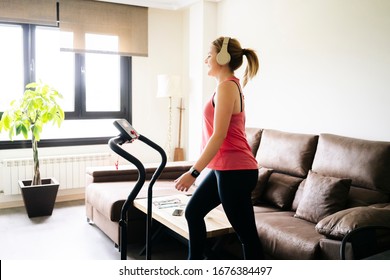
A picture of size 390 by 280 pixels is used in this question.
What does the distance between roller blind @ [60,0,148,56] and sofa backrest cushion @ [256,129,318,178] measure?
6.95ft

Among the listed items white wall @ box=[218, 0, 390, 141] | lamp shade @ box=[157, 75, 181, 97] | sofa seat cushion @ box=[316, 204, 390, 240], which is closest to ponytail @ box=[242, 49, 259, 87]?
sofa seat cushion @ box=[316, 204, 390, 240]

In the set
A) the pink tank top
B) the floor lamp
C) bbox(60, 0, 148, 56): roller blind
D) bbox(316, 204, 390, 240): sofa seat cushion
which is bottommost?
bbox(316, 204, 390, 240): sofa seat cushion

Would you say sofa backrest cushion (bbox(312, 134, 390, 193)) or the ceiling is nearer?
sofa backrest cushion (bbox(312, 134, 390, 193))

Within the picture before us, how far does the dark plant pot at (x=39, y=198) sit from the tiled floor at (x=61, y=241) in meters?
0.07

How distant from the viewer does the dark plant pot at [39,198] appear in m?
3.94

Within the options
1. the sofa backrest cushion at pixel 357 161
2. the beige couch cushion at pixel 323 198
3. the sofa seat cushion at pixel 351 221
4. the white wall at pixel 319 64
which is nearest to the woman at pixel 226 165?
the sofa seat cushion at pixel 351 221

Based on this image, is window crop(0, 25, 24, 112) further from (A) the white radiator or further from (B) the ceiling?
(B) the ceiling

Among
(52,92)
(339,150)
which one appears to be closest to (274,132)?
(339,150)

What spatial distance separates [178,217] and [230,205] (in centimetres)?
75

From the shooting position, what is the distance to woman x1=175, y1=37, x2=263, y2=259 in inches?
74.0

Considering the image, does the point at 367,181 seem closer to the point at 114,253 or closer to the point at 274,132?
the point at 274,132

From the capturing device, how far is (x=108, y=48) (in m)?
4.62

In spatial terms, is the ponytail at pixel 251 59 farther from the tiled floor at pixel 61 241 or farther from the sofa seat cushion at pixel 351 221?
the tiled floor at pixel 61 241

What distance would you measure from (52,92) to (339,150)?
2.71 m
